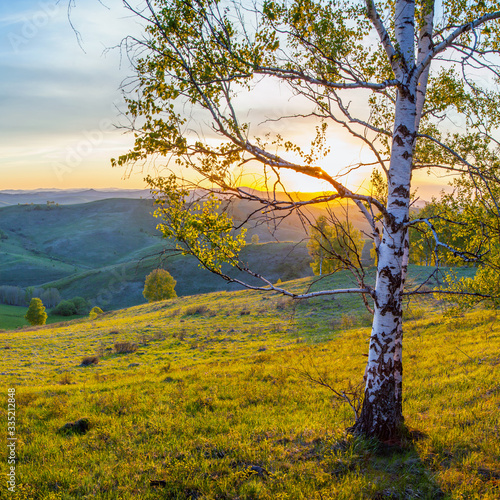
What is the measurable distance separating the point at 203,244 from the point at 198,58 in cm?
310

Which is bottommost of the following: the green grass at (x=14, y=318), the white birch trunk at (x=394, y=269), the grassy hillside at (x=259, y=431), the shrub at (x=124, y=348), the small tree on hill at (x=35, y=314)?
the green grass at (x=14, y=318)

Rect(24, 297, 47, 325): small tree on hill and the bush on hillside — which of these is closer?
Rect(24, 297, 47, 325): small tree on hill

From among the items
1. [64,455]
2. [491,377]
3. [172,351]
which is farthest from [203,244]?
[172,351]

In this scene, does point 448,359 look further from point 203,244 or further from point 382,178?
point 203,244

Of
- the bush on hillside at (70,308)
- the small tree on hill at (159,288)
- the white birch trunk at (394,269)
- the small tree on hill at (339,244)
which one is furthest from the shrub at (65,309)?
the white birch trunk at (394,269)

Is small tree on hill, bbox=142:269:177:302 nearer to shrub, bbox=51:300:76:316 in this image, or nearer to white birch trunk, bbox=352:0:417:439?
shrub, bbox=51:300:76:316

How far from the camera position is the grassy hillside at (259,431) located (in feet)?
17.0

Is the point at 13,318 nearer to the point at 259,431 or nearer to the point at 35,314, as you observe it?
the point at 35,314

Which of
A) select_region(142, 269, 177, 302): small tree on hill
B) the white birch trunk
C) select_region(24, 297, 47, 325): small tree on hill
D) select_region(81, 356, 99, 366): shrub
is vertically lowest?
select_region(24, 297, 47, 325): small tree on hill

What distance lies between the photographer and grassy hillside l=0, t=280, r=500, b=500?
517cm

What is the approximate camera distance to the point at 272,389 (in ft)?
36.6

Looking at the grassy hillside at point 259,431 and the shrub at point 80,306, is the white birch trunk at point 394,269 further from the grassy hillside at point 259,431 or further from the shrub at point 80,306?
the shrub at point 80,306

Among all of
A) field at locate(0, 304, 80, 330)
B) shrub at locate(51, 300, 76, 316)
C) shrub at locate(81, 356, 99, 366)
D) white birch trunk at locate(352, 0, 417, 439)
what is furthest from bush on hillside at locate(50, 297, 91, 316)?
white birch trunk at locate(352, 0, 417, 439)

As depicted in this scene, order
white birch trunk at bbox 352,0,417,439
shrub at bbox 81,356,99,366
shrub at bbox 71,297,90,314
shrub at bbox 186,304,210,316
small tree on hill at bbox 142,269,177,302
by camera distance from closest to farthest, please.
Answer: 1. white birch trunk at bbox 352,0,417,439
2. shrub at bbox 81,356,99,366
3. shrub at bbox 186,304,210,316
4. small tree on hill at bbox 142,269,177,302
5. shrub at bbox 71,297,90,314
